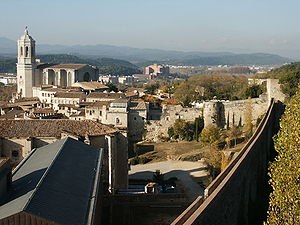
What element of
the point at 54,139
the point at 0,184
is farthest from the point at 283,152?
the point at 54,139

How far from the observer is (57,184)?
11016 millimetres

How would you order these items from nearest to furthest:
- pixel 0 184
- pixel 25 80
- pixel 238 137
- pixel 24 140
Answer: pixel 0 184 < pixel 24 140 < pixel 238 137 < pixel 25 80

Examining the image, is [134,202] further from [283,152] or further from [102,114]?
[102,114]

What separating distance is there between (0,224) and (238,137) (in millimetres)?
23969

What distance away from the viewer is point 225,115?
34.7 meters

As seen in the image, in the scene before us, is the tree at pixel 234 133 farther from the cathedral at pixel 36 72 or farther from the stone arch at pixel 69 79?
the stone arch at pixel 69 79

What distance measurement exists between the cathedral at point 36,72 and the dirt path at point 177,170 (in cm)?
3629

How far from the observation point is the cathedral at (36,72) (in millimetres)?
61594

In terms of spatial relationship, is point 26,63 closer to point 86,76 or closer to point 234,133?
point 86,76

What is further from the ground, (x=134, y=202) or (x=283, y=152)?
(x=283, y=152)

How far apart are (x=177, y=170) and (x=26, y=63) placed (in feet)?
131

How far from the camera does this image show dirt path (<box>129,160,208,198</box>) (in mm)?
24781

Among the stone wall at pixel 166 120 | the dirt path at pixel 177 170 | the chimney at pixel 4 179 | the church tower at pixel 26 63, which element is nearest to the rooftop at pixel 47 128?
the chimney at pixel 4 179

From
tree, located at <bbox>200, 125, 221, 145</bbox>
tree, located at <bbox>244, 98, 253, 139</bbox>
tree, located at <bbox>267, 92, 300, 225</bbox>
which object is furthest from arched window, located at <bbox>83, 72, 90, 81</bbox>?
tree, located at <bbox>267, 92, 300, 225</bbox>
